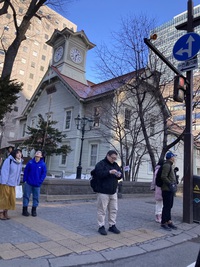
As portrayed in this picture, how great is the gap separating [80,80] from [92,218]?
72.3ft

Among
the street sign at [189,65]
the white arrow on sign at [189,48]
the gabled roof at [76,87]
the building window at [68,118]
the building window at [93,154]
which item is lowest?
the building window at [93,154]

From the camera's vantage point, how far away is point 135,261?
13.3 feet

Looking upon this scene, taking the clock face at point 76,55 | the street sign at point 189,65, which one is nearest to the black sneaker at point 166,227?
the street sign at point 189,65

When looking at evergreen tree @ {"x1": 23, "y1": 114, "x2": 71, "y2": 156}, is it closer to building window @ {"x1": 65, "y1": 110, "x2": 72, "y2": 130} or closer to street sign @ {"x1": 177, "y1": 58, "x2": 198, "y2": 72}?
building window @ {"x1": 65, "y1": 110, "x2": 72, "y2": 130}

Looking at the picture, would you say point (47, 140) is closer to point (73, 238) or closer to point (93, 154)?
point (93, 154)

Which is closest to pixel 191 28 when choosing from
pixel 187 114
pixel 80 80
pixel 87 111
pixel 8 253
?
pixel 187 114

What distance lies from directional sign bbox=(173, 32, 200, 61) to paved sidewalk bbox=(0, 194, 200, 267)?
480cm

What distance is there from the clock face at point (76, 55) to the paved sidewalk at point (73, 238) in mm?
22100

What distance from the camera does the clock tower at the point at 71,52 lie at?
26.1 metres

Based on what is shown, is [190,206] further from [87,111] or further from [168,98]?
[87,111]

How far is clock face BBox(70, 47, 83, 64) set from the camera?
26.7 meters

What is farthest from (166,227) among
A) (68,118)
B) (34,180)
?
(68,118)

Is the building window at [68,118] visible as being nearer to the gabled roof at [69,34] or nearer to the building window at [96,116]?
the building window at [96,116]

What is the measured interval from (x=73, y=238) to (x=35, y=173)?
2.49 meters
